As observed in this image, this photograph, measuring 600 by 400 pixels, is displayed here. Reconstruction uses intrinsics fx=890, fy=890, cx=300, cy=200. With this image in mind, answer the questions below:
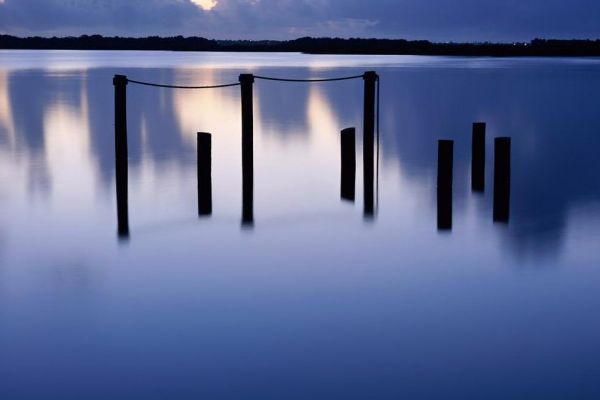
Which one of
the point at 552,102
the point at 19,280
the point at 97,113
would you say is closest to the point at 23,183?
the point at 19,280

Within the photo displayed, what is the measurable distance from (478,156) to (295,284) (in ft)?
15.0

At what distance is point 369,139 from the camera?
35.4ft

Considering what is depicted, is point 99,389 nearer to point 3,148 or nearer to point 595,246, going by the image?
point 595,246

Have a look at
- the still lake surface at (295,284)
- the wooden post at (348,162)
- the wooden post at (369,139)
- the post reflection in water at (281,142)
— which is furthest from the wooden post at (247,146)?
the wooden post at (369,139)

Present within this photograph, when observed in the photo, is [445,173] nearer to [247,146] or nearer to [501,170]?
[501,170]

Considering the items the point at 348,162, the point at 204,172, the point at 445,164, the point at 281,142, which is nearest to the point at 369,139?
the point at 348,162

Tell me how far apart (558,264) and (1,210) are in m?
7.10

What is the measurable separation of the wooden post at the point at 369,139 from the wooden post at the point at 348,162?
172 mm

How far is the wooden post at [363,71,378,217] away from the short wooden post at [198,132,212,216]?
1.90m

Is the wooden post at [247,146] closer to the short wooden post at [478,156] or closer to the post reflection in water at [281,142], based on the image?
the post reflection in water at [281,142]

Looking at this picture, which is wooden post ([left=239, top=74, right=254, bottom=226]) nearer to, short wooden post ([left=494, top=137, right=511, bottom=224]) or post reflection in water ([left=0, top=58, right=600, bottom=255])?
post reflection in water ([left=0, top=58, right=600, bottom=255])

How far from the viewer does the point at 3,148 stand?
63.4 feet

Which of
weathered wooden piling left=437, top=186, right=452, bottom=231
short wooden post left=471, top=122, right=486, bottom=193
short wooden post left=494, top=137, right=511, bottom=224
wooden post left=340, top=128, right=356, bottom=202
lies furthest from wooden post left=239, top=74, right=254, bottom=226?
short wooden post left=471, top=122, right=486, bottom=193

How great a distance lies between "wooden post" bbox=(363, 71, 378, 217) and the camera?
411 inches
